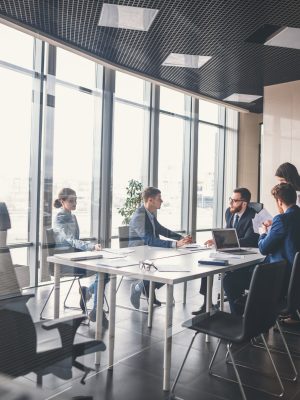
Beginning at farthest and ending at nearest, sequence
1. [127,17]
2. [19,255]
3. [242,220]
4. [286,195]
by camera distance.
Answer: [242,220]
[127,17]
[286,195]
[19,255]

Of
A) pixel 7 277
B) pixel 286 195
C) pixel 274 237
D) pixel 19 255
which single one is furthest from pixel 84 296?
pixel 286 195

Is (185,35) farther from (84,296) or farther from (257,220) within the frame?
(84,296)

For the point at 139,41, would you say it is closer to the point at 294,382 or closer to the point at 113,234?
the point at 113,234

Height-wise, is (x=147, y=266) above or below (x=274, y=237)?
below

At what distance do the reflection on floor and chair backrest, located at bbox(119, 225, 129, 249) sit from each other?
70cm

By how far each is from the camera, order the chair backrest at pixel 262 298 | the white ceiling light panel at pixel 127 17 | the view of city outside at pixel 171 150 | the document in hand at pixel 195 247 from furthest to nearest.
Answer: the view of city outside at pixel 171 150 → the document in hand at pixel 195 247 → the white ceiling light panel at pixel 127 17 → the chair backrest at pixel 262 298

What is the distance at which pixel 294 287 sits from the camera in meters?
3.08

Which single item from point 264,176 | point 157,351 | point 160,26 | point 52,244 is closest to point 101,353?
point 157,351

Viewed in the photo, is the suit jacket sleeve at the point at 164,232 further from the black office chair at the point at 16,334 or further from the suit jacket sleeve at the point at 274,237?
the black office chair at the point at 16,334

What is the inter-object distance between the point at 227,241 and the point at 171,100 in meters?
3.43

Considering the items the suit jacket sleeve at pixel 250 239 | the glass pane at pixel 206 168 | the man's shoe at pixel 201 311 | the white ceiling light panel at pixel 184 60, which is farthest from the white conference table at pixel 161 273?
the glass pane at pixel 206 168

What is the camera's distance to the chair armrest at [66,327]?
8.04 feet

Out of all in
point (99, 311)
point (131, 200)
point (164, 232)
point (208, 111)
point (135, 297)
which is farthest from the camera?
point (208, 111)

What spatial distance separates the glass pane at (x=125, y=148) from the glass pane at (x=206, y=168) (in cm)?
151
